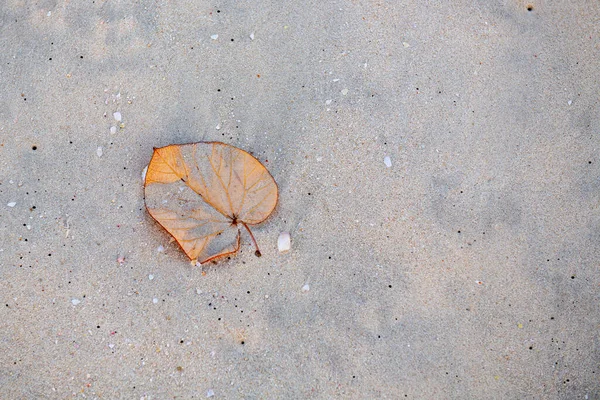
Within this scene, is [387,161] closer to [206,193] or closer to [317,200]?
[317,200]

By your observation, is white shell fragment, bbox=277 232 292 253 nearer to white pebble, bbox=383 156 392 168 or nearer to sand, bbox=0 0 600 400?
sand, bbox=0 0 600 400

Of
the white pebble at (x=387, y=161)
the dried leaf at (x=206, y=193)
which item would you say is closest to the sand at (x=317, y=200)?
the white pebble at (x=387, y=161)

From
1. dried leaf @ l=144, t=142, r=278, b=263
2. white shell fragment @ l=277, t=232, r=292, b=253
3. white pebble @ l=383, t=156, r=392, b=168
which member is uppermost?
white pebble @ l=383, t=156, r=392, b=168

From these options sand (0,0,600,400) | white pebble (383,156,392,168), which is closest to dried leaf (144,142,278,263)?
sand (0,0,600,400)

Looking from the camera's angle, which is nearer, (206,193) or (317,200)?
(206,193)

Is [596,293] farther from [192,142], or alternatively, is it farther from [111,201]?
[111,201]

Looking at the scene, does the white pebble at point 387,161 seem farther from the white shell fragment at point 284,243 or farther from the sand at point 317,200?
the white shell fragment at point 284,243

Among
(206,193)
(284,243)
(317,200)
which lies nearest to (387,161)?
(317,200)
